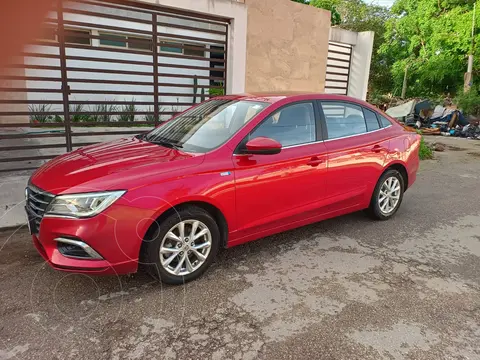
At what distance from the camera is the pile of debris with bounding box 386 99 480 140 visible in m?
15.1

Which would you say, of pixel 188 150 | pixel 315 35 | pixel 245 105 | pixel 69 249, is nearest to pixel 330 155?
pixel 245 105

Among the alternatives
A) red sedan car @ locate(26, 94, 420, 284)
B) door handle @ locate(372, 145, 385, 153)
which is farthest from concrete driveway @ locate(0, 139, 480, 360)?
door handle @ locate(372, 145, 385, 153)

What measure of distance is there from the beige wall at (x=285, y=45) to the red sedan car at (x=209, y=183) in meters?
4.03

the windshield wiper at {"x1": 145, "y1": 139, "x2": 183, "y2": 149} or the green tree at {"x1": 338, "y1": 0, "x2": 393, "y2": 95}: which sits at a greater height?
the green tree at {"x1": 338, "y1": 0, "x2": 393, "y2": 95}

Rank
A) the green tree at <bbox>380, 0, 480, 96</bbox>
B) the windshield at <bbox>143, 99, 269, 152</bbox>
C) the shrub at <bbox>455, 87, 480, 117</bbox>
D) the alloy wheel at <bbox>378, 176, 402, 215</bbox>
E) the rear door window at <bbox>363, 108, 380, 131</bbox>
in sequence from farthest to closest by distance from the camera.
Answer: the green tree at <bbox>380, 0, 480, 96</bbox>, the shrub at <bbox>455, 87, 480, 117</bbox>, the alloy wheel at <bbox>378, 176, 402, 215</bbox>, the rear door window at <bbox>363, 108, 380, 131</bbox>, the windshield at <bbox>143, 99, 269, 152</bbox>

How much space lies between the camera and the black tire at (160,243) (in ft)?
9.94

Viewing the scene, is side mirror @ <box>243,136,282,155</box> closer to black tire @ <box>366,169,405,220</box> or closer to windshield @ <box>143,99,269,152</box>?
windshield @ <box>143,99,269,152</box>

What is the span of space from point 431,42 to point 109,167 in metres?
22.9

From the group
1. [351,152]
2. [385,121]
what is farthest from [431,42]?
[351,152]

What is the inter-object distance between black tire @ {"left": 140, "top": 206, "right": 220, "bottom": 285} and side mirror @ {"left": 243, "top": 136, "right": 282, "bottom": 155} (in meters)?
0.70

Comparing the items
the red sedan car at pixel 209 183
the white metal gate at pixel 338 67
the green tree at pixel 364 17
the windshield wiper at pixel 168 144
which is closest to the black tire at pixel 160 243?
the red sedan car at pixel 209 183

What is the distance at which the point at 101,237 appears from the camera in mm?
2820

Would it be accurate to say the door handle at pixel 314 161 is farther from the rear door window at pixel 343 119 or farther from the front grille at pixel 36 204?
the front grille at pixel 36 204

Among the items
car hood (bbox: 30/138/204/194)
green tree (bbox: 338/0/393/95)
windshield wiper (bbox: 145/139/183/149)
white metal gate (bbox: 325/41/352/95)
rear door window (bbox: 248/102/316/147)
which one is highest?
green tree (bbox: 338/0/393/95)
